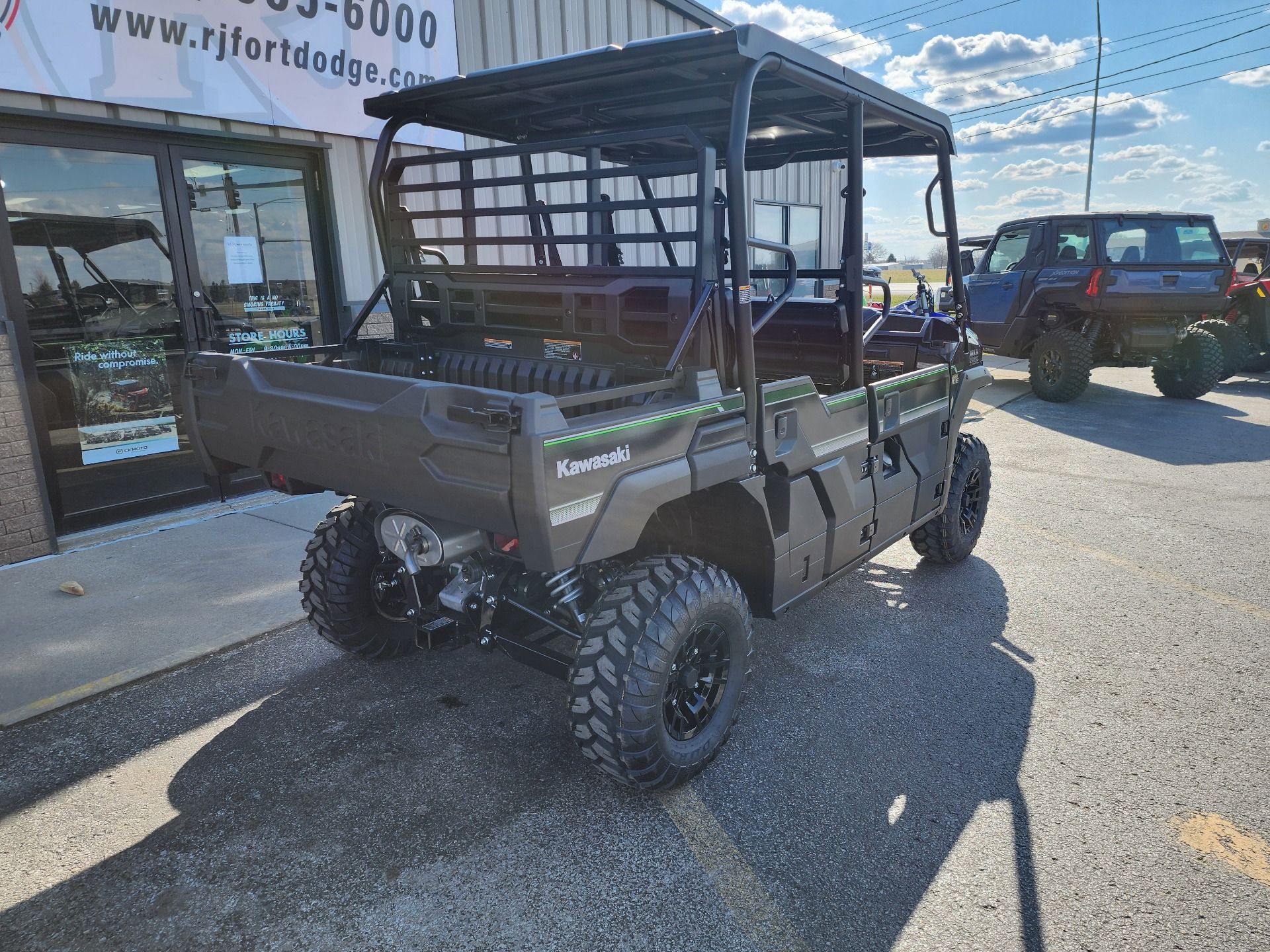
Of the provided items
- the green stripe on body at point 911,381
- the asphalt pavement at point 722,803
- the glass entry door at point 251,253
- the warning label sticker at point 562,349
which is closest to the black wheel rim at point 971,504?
the asphalt pavement at point 722,803

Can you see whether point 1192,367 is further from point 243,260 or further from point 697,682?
point 243,260

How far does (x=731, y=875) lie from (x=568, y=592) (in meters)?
1.02

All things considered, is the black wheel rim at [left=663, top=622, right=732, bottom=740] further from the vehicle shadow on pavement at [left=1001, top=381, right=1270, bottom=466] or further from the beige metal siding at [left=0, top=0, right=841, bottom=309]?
the vehicle shadow on pavement at [left=1001, top=381, right=1270, bottom=466]

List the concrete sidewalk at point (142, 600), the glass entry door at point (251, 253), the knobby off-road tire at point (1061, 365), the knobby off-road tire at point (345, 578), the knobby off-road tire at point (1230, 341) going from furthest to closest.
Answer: the knobby off-road tire at point (1230, 341) < the knobby off-road tire at point (1061, 365) < the glass entry door at point (251, 253) < the concrete sidewalk at point (142, 600) < the knobby off-road tire at point (345, 578)

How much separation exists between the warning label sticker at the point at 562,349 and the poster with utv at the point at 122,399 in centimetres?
372

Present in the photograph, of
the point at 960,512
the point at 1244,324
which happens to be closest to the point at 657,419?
the point at 960,512

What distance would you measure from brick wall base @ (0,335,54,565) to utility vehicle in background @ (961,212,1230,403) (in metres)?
10.3

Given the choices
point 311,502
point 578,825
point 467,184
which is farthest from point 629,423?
point 311,502

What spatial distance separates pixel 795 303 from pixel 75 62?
4358 millimetres

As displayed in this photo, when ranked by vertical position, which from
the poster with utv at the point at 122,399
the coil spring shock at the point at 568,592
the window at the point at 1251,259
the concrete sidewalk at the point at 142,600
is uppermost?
the window at the point at 1251,259

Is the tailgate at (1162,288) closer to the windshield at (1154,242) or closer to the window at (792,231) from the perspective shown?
the windshield at (1154,242)

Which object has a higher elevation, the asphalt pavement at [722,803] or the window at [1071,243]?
the window at [1071,243]

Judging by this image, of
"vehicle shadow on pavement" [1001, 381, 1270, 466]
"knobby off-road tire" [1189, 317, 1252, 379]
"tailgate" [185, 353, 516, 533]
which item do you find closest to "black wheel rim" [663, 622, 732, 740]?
"tailgate" [185, 353, 516, 533]

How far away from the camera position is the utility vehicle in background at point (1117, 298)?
9938 mm
